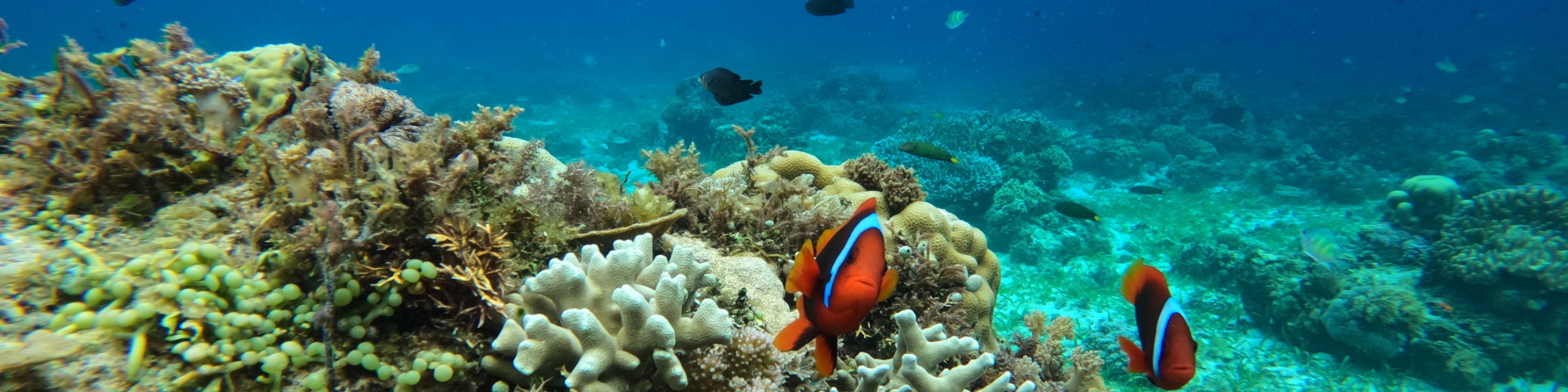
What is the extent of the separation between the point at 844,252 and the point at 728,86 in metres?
3.60

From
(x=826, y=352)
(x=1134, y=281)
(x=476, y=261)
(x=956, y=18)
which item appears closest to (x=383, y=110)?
(x=476, y=261)

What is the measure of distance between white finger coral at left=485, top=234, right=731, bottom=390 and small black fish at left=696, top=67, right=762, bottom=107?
271 centimetres

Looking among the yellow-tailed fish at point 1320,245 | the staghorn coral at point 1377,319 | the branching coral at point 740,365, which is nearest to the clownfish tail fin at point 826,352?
the branching coral at point 740,365

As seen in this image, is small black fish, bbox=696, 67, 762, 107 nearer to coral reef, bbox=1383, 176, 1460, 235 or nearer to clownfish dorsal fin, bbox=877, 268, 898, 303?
clownfish dorsal fin, bbox=877, 268, 898, 303

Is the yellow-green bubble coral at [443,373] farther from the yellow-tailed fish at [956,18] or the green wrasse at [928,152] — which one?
the yellow-tailed fish at [956,18]

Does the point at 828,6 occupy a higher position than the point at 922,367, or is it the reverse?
the point at 828,6

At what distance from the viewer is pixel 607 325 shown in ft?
7.50

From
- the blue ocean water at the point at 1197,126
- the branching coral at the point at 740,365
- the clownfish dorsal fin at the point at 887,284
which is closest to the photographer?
the clownfish dorsal fin at the point at 887,284

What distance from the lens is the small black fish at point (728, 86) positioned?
4.93 m

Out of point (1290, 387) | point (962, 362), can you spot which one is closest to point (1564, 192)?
point (1290, 387)

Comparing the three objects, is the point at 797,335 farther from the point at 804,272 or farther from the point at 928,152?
the point at 928,152

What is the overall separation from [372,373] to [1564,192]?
86.0 ft

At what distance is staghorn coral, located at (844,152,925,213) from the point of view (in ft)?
17.0

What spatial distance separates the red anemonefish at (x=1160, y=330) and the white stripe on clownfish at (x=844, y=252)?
1171mm
